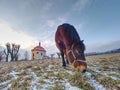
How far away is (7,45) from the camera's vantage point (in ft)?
188

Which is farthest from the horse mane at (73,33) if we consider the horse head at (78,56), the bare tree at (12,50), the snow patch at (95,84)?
the bare tree at (12,50)

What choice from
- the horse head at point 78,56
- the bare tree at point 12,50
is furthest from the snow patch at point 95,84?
the bare tree at point 12,50

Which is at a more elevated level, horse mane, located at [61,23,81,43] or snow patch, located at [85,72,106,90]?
horse mane, located at [61,23,81,43]

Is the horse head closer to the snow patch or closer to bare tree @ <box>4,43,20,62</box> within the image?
the snow patch

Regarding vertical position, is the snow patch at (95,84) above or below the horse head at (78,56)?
below

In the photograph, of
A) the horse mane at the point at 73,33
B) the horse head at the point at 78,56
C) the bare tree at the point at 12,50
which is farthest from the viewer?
the bare tree at the point at 12,50

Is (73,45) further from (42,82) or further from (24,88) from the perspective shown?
(24,88)

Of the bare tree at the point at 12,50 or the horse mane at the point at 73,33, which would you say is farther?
the bare tree at the point at 12,50

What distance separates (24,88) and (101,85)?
3.83 m

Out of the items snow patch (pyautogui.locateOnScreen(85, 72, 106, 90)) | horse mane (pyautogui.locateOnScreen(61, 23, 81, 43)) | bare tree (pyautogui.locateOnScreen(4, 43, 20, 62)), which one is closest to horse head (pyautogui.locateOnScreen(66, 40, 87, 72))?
horse mane (pyautogui.locateOnScreen(61, 23, 81, 43))

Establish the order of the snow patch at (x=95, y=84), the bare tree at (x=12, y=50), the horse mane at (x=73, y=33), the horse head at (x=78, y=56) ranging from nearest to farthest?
the horse head at (x=78, y=56) < the snow patch at (x=95, y=84) < the horse mane at (x=73, y=33) < the bare tree at (x=12, y=50)

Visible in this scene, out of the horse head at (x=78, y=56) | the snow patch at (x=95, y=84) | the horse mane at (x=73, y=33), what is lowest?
the snow patch at (x=95, y=84)

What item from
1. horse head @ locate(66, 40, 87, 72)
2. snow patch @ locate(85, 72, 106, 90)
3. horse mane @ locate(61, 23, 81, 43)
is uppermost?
horse mane @ locate(61, 23, 81, 43)

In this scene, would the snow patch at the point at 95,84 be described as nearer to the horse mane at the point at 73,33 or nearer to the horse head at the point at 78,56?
the horse head at the point at 78,56
